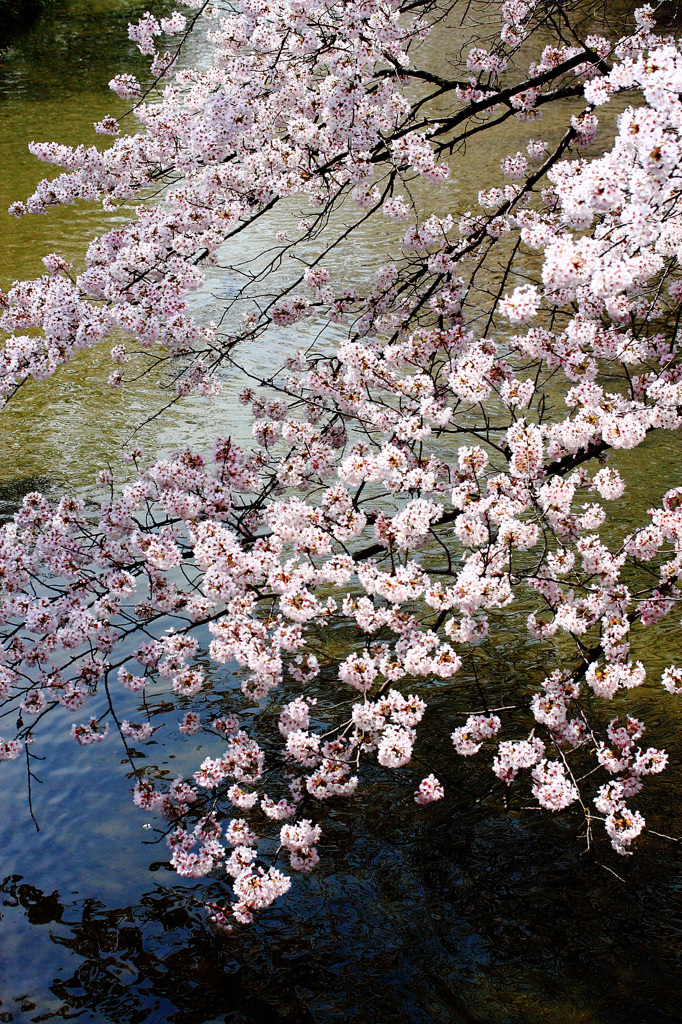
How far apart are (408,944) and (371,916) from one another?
0.24 metres

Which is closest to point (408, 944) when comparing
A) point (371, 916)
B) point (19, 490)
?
point (371, 916)

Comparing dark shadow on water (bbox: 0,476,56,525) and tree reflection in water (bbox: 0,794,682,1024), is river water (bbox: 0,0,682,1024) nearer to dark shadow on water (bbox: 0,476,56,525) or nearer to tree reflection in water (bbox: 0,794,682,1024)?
tree reflection in water (bbox: 0,794,682,1024)

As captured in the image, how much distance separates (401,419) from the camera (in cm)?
469

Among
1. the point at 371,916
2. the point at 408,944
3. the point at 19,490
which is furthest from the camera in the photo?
the point at 19,490

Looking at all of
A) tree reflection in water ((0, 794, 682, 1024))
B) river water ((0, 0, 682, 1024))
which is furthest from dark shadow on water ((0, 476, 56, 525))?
tree reflection in water ((0, 794, 682, 1024))

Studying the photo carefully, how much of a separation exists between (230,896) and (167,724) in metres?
1.50

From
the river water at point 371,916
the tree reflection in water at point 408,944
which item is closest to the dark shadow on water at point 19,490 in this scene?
the river water at point 371,916

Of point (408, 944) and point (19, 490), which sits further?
point (19, 490)

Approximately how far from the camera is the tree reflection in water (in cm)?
423

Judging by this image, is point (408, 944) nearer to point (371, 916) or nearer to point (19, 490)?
point (371, 916)

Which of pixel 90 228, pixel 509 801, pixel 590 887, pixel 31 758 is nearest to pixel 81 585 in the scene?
pixel 31 758

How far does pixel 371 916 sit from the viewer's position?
466 centimetres

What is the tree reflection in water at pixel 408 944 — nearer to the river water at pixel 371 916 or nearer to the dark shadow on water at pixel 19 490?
the river water at pixel 371 916

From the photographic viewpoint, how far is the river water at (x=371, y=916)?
427 cm
